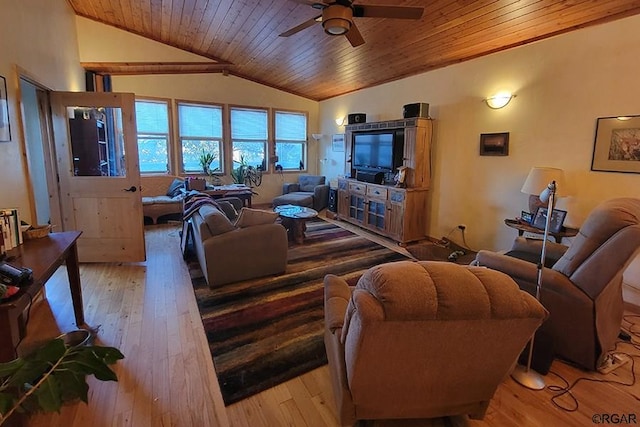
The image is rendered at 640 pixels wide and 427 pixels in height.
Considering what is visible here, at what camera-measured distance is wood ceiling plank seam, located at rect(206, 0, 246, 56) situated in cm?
411

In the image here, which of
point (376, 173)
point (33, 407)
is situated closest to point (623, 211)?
point (33, 407)

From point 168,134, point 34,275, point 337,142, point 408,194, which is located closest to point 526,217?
point 408,194

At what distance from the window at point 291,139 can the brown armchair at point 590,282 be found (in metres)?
6.25

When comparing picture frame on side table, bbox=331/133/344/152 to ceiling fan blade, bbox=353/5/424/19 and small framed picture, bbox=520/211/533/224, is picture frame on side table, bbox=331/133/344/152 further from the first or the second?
ceiling fan blade, bbox=353/5/424/19

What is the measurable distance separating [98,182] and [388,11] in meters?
3.46

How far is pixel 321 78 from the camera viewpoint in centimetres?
626

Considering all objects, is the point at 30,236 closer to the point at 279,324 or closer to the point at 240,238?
the point at 240,238

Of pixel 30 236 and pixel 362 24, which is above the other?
pixel 362 24

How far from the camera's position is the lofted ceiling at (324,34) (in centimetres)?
312

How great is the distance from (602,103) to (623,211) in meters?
1.73

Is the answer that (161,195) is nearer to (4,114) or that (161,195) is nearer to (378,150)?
(4,114)

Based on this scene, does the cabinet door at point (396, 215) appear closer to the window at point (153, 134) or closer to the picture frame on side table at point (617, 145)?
the picture frame on side table at point (617, 145)

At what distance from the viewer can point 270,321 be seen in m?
2.66

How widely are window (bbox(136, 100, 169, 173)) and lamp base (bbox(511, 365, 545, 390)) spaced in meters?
6.65
